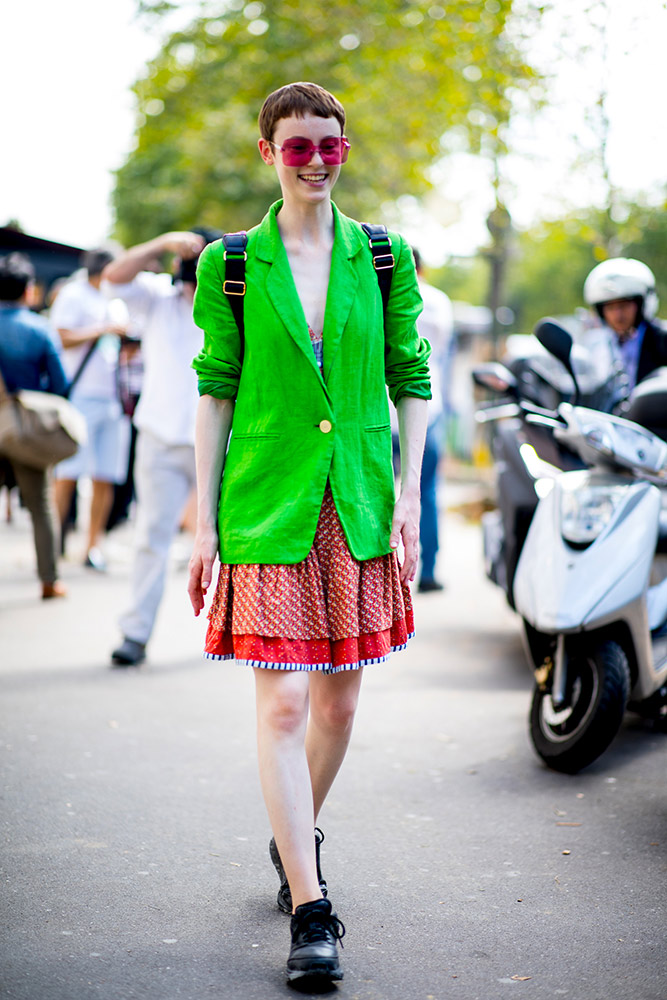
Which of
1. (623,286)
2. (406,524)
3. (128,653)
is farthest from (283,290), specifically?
(128,653)

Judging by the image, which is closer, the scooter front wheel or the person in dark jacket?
the scooter front wheel

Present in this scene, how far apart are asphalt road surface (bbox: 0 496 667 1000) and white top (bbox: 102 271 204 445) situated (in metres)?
1.26

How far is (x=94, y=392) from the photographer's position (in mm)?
9711

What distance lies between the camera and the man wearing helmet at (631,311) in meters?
5.88

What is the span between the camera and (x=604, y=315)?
239 inches

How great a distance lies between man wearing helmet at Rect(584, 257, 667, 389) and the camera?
5.88 meters

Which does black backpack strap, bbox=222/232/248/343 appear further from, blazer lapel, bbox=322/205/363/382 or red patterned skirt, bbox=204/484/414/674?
red patterned skirt, bbox=204/484/414/674

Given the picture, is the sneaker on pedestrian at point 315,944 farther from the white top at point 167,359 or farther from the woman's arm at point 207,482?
the white top at point 167,359

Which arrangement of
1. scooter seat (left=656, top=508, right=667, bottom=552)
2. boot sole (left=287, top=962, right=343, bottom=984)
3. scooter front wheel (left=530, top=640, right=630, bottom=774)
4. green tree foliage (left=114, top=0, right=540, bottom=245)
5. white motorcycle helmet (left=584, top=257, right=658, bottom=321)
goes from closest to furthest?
boot sole (left=287, top=962, right=343, bottom=984) < scooter front wheel (left=530, top=640, right=630, bottom=774) < scooter seat (left=656, top=508, right=667, bottom=552) < white motorcycle helmet (left=584, top=257, right=658, bottom=321) < green tree foliage (left=114, top=0, right=540, bottom=245)

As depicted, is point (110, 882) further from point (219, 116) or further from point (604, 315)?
point (219, 116)

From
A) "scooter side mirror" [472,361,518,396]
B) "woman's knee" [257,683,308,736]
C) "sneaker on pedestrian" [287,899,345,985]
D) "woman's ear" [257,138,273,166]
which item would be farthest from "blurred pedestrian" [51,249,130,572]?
"sneaker on pedestrian" [287,899,345,985]

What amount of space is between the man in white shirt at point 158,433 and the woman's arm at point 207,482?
3082 millimetres

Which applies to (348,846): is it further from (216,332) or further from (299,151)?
(299,151)

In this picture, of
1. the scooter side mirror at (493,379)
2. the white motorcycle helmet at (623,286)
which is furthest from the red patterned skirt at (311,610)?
the white motorcycle helmet at (623,286)
